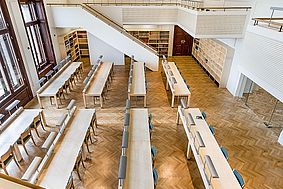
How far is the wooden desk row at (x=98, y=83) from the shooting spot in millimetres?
7853

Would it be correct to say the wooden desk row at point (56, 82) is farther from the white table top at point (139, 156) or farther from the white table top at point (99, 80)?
the white table top at point (139, 156)

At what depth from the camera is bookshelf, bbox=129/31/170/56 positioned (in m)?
14.7

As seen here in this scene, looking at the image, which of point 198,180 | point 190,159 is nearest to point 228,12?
point 190,159

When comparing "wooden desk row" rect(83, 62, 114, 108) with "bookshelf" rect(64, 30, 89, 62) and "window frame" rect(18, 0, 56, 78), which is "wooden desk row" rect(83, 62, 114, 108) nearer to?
"window frame" rect(18, 0, 56, 78)

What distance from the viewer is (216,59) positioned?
10789mm

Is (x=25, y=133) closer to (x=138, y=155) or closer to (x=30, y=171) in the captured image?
(x=30, y=171)

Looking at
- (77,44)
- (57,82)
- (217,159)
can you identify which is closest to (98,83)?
(57,82)

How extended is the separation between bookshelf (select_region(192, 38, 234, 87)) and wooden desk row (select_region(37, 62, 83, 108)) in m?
7.36

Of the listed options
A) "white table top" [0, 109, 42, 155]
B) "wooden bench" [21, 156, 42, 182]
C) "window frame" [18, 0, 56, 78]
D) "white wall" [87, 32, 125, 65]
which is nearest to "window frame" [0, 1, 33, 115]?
"window frame" [18, 0, 56, 78]

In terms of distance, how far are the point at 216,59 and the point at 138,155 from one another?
8080 mm

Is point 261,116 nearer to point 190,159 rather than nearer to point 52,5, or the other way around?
point 190,159

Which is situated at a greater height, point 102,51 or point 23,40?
point 23,40

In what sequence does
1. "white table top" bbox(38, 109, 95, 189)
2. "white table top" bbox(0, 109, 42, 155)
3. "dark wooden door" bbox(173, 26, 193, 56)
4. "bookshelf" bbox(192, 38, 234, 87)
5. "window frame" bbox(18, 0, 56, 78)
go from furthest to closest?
"dark wooden door" bbox(173, 26, 193, 56) < "window frame" bbox(18, 0, 56, 78) < "bookshelf" bbox(192, 38, 234, 87) < "white table top" bbox(0, 109, 42, 155) < "white table top" bbox(38, 109, 95, 189)

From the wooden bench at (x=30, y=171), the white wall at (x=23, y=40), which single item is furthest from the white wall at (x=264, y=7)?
the white wall at (x=23, y=40)
